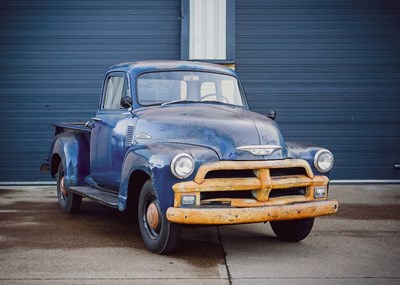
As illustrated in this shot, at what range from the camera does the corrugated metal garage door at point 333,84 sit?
38.9ft

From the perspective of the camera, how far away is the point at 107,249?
6.82m

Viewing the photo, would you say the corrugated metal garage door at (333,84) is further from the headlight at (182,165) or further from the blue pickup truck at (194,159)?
the headlight at (182,165)

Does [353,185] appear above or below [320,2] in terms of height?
below

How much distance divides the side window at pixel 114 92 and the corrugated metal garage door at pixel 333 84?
3.97 m

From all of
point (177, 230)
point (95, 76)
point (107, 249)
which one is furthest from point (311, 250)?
point (95, 76)

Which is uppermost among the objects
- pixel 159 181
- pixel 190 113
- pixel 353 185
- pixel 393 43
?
pixel 393 43

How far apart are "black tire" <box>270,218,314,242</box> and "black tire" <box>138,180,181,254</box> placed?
1.39m

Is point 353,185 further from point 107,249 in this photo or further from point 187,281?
point 187,281

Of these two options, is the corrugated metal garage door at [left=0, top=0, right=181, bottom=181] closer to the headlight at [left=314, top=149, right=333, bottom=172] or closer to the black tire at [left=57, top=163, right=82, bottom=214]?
the black tire at [left=57, top=163, right=82, bottom=214]

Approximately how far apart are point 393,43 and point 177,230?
6.94 metres

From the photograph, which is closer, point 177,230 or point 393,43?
point 177,230

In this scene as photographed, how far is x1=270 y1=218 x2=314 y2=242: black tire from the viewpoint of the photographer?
23.3ft

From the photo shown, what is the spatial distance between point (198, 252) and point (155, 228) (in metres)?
0.48

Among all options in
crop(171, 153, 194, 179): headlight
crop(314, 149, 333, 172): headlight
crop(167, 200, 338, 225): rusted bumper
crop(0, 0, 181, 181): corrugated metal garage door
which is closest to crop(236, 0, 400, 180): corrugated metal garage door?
crop(0, 0, 181, 181): corrugated metal garage door
